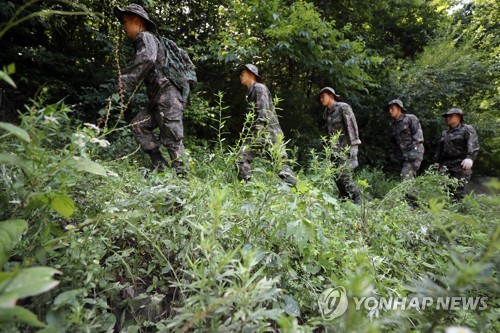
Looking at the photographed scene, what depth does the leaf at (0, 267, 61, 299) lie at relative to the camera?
0.77 m

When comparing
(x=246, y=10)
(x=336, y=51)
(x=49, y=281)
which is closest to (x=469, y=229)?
(x=49, y=281)

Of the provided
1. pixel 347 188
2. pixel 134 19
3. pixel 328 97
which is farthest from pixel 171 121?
pixel 328 97

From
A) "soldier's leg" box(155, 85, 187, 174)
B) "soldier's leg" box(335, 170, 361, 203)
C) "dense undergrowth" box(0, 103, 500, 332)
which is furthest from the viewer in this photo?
"soldier's leg" box(335, 170, 361, 203)

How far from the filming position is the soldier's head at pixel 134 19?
385 centimetres

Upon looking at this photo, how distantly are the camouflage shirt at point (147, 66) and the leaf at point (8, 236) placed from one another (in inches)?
107

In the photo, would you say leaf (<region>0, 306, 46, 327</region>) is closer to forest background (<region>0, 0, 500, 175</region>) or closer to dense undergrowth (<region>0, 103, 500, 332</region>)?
dense undergrowth (<region>0, 103, 500, 332</region>)

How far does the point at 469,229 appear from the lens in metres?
2.72

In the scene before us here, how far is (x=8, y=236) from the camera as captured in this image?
3.38ft

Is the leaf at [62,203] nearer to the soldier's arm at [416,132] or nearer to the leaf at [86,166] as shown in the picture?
the leaf at [86,166]

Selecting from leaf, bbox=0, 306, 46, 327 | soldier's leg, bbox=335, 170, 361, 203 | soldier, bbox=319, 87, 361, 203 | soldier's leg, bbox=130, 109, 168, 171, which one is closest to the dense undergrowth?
leaf, bbox=0, 306, 46, 327

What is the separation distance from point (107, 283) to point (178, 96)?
310 cm

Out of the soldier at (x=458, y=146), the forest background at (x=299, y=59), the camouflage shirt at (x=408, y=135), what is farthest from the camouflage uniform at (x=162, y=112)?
the soldier at (x=458, y=146)

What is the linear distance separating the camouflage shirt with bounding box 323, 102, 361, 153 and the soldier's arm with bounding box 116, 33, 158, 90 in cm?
312

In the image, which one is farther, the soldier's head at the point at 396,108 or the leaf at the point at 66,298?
the soldier's head at the point at 396,108
